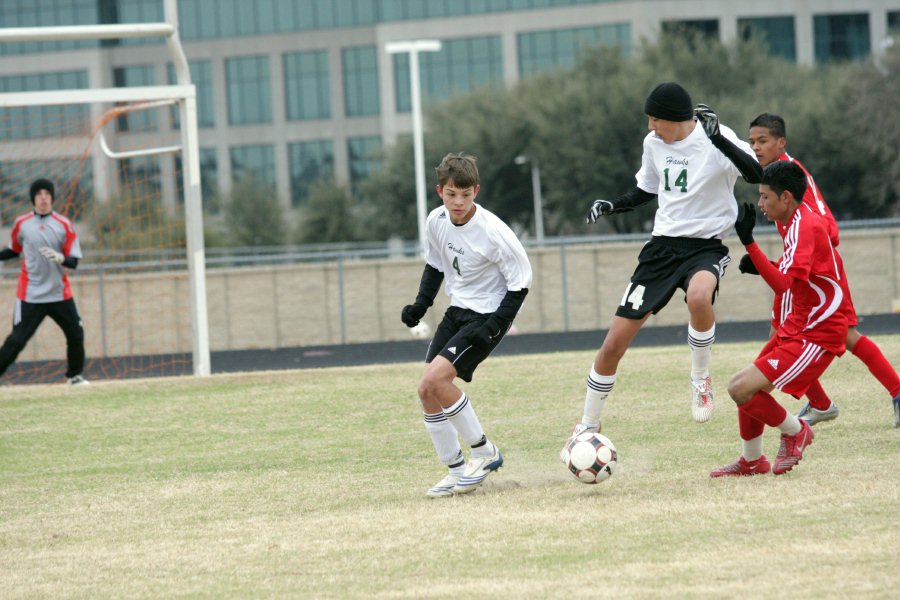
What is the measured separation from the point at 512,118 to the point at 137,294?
31359mm

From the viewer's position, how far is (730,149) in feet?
23.4

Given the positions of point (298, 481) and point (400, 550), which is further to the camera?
point (298, 481)

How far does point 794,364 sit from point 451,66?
62.6 meters

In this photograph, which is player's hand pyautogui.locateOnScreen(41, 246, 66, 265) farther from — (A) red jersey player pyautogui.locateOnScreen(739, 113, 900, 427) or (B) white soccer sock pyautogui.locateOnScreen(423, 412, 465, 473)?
(A) red jersey player pyautogui.locateOnScreen(739, 113, 900, 427)

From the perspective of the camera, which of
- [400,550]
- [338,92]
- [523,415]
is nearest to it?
[400,550]

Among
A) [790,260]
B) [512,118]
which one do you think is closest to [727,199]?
[790,260]

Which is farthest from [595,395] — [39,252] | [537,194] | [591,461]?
[537,194]

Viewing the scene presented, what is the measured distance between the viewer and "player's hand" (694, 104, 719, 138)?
7.02 m

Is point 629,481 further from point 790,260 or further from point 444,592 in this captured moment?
point 444,592

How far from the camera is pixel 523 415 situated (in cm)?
1004

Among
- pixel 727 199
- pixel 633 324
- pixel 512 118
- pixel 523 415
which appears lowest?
pixel 523 415

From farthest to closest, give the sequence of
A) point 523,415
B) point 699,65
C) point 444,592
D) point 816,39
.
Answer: point 816,39
point 699,65
point 523,415
point 444,592

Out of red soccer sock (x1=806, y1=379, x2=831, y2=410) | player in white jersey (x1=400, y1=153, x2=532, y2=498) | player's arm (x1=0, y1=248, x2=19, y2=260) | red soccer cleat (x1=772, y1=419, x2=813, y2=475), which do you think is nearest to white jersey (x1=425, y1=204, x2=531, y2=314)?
player in white jersey (x1=400, y1=153, x2=532, y2=498)

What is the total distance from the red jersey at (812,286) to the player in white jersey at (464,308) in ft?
4.81
